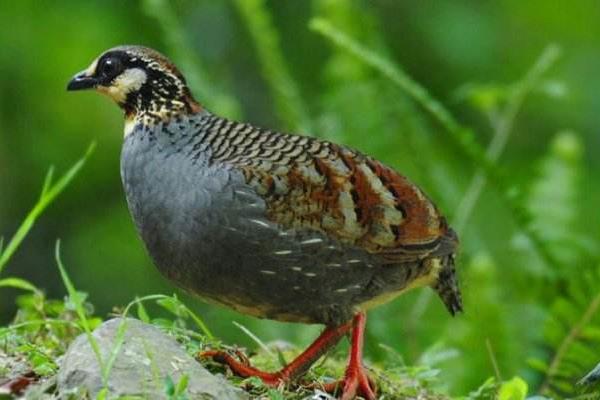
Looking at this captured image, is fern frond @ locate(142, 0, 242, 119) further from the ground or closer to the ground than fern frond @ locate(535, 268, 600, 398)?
further from the ground

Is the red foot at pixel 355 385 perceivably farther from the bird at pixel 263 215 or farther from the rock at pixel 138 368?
the rock at pixel 138 368

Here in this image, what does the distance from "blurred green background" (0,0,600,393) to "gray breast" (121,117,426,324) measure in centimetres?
281

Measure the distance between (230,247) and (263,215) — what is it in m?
0.18

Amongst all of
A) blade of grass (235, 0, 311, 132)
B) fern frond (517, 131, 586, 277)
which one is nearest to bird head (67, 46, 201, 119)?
blade of grass (235, 0, 311, 132)

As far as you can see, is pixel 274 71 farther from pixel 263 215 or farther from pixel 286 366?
pixel 286 366

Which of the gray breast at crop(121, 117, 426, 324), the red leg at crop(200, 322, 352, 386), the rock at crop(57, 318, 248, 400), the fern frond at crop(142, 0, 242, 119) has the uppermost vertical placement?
the fern frond at crop(142, 0, 242, 119)

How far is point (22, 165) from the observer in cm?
1370

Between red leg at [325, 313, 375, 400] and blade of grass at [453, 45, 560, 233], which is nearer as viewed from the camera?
red leg at [325, 313, 375, 400]

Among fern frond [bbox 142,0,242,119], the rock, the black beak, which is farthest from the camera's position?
fern frond [bbox 142,0,242,119]

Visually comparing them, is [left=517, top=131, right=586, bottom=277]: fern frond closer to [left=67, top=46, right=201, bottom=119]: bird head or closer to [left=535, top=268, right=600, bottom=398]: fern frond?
[left=535, top=268, right=600, bottom=398]: fern frond

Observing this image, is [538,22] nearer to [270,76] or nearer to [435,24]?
[435,24]

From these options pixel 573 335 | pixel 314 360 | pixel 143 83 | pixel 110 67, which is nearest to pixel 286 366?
Answer: pixel 314 360

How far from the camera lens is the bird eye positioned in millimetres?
6887

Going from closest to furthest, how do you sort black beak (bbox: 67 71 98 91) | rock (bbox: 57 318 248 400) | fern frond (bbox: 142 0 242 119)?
rock (bbox: 57 318 248 400) → black beak (bbox: 67 71 98 91) → fern frond (bbox: 142 0 242 119)
